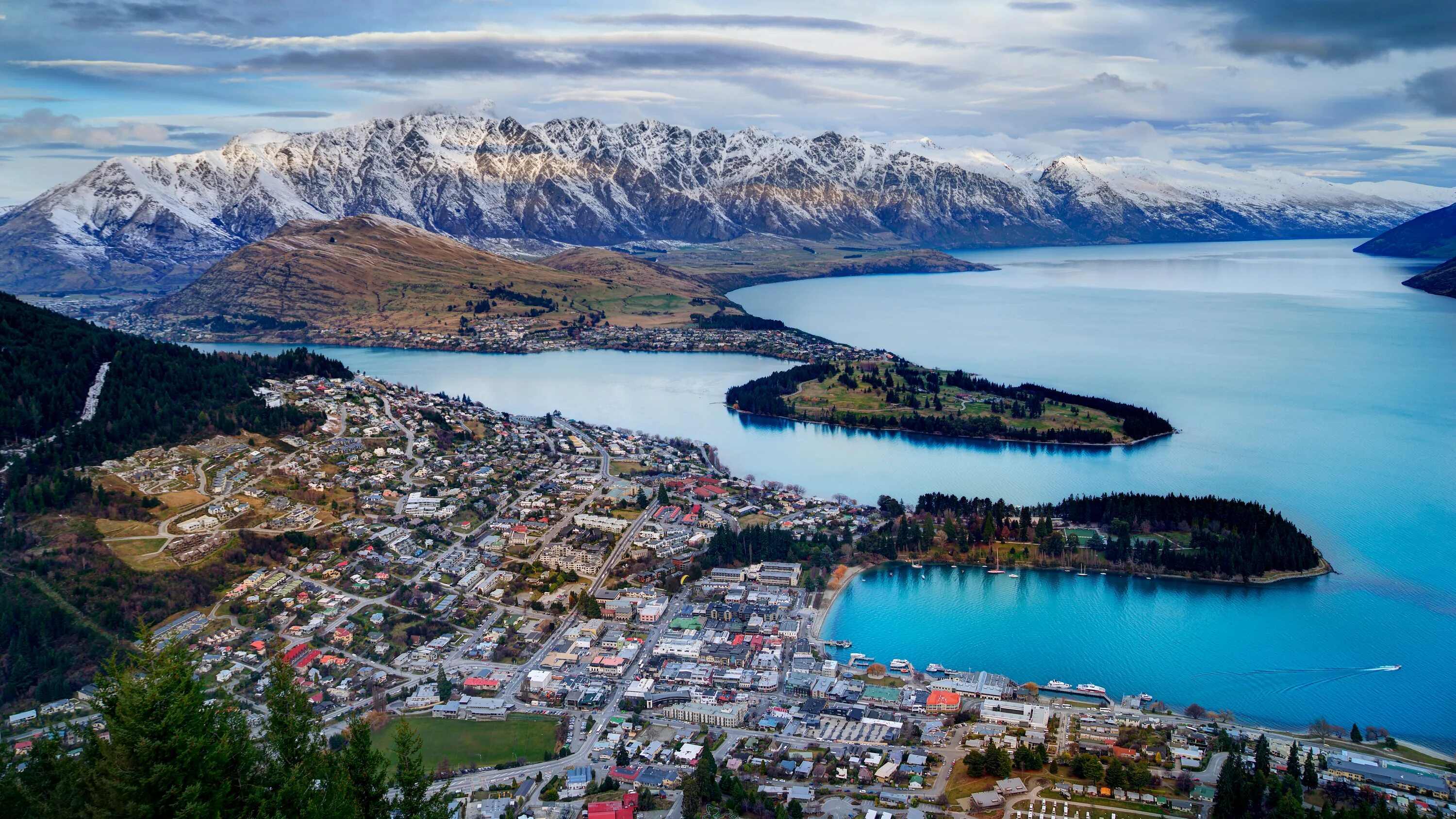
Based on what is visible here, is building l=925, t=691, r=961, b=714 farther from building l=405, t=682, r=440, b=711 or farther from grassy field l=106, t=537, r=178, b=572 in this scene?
grassy field l=106, t=537, r=178, b=572

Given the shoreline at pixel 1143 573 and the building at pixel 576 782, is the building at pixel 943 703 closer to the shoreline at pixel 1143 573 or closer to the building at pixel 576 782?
the shoreline at pixel 1143 573

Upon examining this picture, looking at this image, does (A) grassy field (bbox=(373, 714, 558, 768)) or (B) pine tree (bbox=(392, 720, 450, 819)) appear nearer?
(B) pine tree (bbox=(392, 720, 450, 819))

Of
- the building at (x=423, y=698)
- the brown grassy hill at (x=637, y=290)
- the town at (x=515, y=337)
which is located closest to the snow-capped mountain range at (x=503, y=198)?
the town at (x=515, y=337)

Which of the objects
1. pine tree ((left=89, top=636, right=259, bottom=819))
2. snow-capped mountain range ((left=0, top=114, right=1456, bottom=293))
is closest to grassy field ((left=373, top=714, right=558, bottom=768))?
pine tree ((left=89, top=636, right=259, bottom=819))

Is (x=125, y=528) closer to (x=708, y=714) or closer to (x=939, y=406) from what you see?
(x=708, y=714)

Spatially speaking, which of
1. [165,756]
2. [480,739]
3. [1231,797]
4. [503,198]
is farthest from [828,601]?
[503,198]

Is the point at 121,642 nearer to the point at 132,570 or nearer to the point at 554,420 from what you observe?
the point at 132,570
